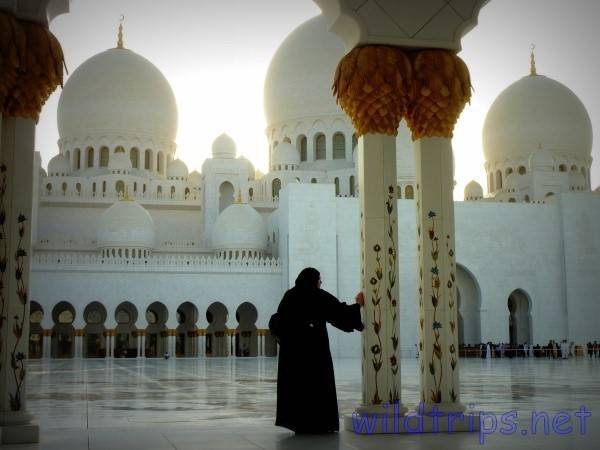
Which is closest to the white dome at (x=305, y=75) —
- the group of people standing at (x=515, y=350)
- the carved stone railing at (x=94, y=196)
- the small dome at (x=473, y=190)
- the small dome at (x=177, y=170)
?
the small dome at (x=177, y=170)

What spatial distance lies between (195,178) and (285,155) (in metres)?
4.26

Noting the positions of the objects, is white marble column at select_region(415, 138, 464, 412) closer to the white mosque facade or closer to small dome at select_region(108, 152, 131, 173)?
the white mosque facade

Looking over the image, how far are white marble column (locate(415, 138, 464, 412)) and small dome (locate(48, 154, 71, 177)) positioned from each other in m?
28.6

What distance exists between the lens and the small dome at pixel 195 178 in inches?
1337

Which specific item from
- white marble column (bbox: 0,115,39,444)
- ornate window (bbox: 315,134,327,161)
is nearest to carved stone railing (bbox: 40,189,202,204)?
ornate window (bbox: 315,134,327,161)

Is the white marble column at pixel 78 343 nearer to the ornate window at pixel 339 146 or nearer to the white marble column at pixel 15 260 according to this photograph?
the ornate window at pixel 339 146

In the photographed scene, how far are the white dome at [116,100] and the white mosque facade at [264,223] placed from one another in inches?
2.3

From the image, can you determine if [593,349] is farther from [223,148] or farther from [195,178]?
[195,178]

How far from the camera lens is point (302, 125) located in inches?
1347

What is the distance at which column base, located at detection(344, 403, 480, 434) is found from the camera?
5324 millimetres

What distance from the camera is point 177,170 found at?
34375mm

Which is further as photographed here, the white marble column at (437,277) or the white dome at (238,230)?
the white dome at (238,230)

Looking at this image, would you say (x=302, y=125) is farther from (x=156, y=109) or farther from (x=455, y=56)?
(x=455, y=56)

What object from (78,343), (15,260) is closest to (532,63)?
(78,343)
